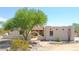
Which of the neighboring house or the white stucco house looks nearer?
the white stucco house

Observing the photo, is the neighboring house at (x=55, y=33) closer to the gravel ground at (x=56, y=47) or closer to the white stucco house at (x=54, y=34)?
the white stucco house at (x=54, y=34)

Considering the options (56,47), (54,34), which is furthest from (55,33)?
(56,47)

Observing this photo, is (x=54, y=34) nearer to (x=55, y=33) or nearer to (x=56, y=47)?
(x=55, y=33)

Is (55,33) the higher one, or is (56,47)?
(55,33)

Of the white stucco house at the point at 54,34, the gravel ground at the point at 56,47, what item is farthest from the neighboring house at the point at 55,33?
the gravel ground at the point at 56,47

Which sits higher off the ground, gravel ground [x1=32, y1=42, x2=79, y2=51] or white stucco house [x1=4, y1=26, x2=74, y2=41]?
white stucco house [x1=4, y1=26, x2=74, y2=41]

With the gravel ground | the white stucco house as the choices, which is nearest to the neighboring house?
the white stucco house

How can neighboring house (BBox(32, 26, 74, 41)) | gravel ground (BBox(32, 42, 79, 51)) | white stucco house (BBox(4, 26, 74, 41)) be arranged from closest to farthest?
1. gravel ground (BBox(32, 42, 79, 51))
2. white stucco house (BBox(4, 26, 74, 41))
3. neighboring house (BBox(32, 26, 74, 41))

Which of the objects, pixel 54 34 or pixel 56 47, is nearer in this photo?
pixel 56 47

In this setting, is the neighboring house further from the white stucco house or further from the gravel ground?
the gravel ground

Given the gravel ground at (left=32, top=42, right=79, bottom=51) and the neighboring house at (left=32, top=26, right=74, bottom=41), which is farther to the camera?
the neighboring house at (left=32, top=26, right=74, bottom=41)

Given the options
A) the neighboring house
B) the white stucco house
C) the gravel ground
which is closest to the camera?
the gravel ground
